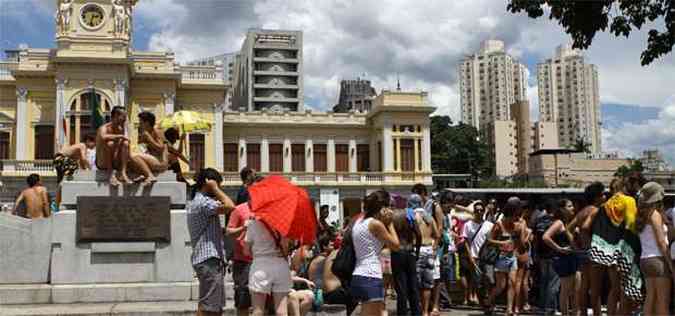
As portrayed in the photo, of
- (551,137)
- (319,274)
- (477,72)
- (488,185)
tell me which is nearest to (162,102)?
(488,185)

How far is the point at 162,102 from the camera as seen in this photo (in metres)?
41.6

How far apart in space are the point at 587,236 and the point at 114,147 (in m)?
5.77

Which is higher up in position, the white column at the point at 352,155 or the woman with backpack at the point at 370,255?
the white column at the point at 352,155

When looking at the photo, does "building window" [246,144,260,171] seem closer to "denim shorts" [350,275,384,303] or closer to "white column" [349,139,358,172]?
"white column" [349,139,358,172]

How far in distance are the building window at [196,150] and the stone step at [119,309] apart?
36303 millimetres

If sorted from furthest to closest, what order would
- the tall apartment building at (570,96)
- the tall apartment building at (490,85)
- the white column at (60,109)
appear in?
the tall apartment building at (490,85) < the tall apartment building at (570,96) < the white column at (60,109)

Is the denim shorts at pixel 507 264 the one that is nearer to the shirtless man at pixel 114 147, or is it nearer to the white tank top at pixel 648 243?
the white tank top at pixel 648 243

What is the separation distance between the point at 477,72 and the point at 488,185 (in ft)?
270

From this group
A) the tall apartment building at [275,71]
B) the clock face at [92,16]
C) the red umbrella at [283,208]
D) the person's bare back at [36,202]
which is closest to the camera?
the red umbrella at [283,208]

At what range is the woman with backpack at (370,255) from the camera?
5.74 meters

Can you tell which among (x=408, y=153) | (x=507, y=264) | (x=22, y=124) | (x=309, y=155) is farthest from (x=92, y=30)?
(x=507, y=264)

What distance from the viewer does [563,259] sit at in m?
8.08

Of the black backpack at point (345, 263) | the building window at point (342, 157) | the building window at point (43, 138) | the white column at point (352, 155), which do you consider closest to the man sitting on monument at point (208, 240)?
the black backpack at point (345, 263)

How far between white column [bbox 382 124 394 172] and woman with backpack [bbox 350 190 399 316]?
39505mm
